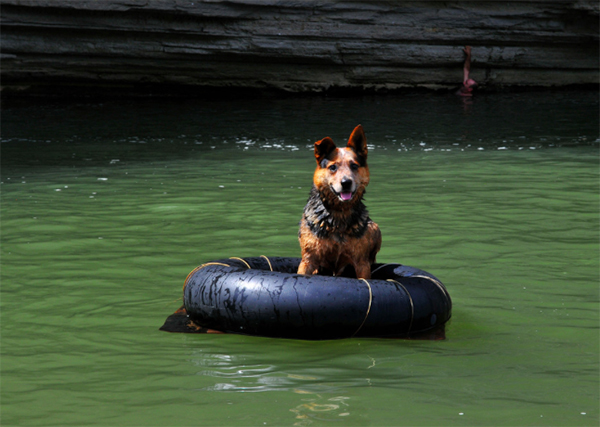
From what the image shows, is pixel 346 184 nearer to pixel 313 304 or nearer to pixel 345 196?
pixel 345 196

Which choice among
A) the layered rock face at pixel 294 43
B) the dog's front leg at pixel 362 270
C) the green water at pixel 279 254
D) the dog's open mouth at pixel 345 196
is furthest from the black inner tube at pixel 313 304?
the layered rock face at pixel 294 43

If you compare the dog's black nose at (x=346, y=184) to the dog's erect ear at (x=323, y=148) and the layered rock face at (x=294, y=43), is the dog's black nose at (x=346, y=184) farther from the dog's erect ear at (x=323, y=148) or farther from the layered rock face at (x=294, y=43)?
the layered rock face at (x=294, y=43)

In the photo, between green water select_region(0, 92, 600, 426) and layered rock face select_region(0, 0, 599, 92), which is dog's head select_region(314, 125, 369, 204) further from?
layered rock face select_region(0, 0, 599, 92)

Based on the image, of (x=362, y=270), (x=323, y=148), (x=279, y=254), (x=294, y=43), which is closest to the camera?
(x=323, y=148)

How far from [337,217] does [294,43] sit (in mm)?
15010

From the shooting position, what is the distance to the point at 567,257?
651cm

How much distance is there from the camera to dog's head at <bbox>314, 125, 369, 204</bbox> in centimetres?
484

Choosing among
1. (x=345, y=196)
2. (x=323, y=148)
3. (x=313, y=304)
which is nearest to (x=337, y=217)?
(x=345, y=196)

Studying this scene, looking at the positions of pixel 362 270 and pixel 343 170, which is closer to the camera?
pixel 343 170

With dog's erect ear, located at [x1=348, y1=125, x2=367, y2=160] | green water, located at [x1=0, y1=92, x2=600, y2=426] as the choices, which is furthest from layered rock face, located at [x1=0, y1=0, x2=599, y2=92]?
dog's erect ear, located at [x1=348, y1=125, x2=367, y2=160]

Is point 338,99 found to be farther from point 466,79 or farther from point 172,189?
point 172,189

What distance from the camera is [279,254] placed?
672 centimetres

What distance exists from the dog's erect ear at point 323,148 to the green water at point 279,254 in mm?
1285

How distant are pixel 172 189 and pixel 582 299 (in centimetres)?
582
